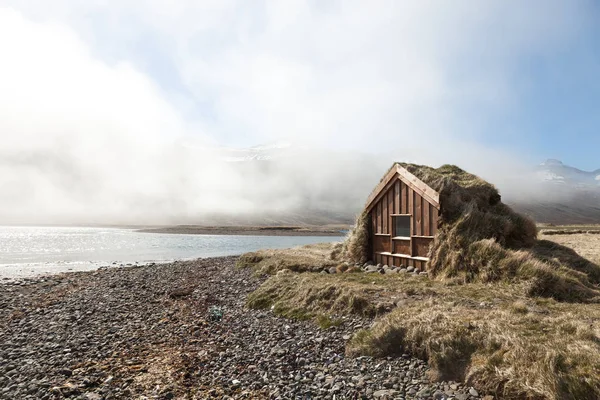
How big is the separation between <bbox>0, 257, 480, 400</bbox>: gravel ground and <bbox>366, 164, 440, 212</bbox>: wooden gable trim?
878cm

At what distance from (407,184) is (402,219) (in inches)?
78.1

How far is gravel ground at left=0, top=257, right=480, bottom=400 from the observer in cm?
759

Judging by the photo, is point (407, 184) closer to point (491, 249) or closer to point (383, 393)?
point (491, 249)

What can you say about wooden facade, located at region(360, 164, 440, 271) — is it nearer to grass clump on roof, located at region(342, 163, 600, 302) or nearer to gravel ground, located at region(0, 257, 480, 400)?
grass clump on roof, located at region(342, 163, 600, 302)

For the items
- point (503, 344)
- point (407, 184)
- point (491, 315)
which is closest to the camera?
point (503, 344)

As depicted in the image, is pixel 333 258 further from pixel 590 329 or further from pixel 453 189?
pixel 590 329

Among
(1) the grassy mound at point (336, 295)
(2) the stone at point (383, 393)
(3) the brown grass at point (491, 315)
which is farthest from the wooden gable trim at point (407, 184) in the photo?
(2) the stone at point (383, 393)

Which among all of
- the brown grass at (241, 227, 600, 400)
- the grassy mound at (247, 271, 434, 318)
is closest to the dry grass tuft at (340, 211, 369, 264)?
the brown grass at (241, 227, 600, 400)

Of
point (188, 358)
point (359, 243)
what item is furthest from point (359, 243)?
point (188, 358)

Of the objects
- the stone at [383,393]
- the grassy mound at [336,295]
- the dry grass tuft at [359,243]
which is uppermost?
the dry grass tuft at [359,243]

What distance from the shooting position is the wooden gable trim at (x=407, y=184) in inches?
680

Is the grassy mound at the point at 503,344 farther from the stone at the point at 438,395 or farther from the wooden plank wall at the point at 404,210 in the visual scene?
the wooden plank wall at the point at 404,210

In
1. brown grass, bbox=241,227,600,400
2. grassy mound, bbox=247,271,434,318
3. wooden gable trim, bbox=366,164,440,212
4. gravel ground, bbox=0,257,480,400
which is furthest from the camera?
wooden gable trim, bbox=366,164,440,212

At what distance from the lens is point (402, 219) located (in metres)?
19.7
